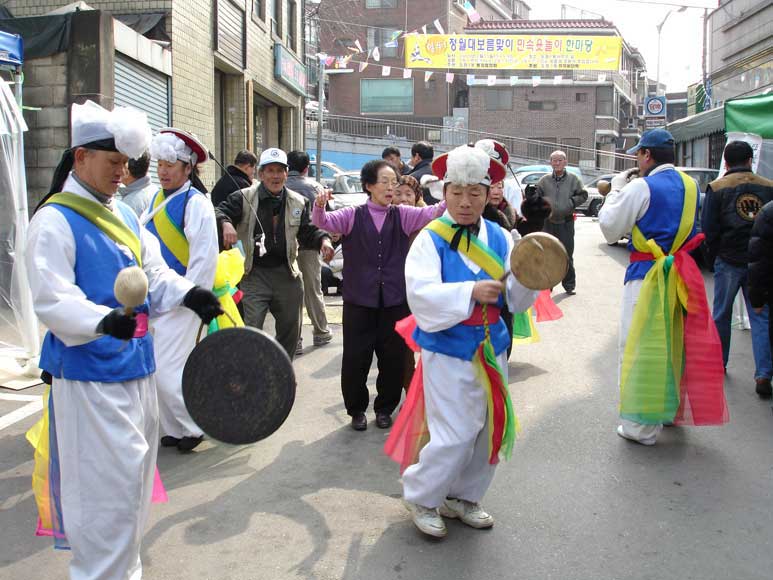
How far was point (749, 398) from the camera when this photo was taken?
248 inches

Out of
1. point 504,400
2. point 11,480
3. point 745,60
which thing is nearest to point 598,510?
point 504,400

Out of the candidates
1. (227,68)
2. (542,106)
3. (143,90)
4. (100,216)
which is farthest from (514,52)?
(100,216)

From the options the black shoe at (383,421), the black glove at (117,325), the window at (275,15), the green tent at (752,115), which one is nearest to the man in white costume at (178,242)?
the black shoe at (383,421)

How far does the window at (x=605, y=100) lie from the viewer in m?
45.7

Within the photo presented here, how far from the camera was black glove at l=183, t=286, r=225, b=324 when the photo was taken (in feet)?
10.5

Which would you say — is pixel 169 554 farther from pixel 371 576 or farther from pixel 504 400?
pixel 504 400

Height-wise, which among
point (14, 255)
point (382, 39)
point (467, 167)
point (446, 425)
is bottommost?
point (446, 425)

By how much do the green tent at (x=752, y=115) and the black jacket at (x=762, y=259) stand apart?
513 cm

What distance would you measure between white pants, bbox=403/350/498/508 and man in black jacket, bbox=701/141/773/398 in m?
3.69

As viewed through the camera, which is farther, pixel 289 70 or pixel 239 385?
pixel 289 70

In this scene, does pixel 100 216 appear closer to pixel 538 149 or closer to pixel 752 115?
pixel 752 115

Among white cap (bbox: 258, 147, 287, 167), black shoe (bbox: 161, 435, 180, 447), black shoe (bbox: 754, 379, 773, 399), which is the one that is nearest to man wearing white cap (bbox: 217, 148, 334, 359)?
white cap (bbox: 258, 147, 287, 167)

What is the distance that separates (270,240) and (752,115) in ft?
23.6

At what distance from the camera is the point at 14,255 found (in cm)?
726
